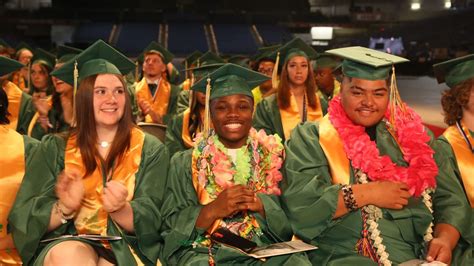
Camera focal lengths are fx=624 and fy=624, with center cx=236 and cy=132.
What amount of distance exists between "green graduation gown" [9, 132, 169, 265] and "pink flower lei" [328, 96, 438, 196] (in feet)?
2.94

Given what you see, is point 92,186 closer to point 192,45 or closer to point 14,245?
point 14,245

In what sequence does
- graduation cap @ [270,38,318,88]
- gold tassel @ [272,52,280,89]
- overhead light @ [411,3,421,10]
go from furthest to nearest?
overhead light @ [411,3,421,10], graduation cap @ [270,38,318,88], gold tassel @ [272,52,280,89]

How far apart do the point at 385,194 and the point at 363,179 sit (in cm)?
13

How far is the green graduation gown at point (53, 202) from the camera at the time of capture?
282cm

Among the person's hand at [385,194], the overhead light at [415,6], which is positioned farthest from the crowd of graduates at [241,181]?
the overhead light at [415,6]

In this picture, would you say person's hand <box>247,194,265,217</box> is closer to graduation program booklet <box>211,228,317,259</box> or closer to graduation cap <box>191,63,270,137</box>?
graduation program booklet <box>211,228,317,259</box>

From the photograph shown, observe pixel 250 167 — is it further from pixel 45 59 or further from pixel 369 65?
pixel 45 59

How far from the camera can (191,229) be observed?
2883 mm

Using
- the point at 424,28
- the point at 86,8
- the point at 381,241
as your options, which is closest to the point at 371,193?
the point at 381,241

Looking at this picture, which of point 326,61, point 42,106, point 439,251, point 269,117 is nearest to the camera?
point 439,251

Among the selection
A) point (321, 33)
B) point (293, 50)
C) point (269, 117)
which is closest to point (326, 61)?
point (293, 50)

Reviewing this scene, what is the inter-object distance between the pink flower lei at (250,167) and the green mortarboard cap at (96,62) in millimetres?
554

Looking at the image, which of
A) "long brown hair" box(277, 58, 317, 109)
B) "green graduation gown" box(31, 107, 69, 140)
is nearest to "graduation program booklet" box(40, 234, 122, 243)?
"green graduation gown" box(31, 107, 69, 140)

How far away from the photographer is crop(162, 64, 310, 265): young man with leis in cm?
286
